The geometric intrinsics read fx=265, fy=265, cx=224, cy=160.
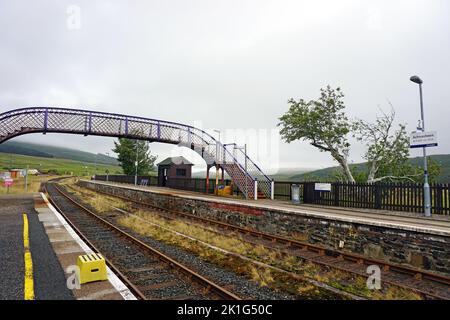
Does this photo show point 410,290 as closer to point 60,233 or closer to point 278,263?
point 278,263

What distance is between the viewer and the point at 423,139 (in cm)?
1312

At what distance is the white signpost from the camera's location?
41.9 ft

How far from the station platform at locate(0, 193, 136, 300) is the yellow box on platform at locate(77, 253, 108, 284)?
0.46 feet

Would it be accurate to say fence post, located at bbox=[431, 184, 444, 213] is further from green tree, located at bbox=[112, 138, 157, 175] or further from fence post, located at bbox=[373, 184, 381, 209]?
green tree, located at bbox=[112, 138, 157, 175]

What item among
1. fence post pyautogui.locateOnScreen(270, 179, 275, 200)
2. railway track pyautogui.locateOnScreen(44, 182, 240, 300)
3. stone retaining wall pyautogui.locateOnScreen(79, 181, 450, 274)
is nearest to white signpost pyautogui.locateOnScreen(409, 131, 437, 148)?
stone retaining wall pyautogui.locateOnScreen(79, 181, 450, 274)

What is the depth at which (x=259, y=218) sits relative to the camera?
13031 millimetres

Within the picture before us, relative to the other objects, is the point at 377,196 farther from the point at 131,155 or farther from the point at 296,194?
the point at 131,155

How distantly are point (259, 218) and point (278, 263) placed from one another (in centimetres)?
508

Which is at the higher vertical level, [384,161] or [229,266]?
[384,161]

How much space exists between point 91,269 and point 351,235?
323 inches

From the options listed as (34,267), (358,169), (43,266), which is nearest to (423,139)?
(358,169)

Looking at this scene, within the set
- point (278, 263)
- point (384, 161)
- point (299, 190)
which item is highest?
point (384, 161)
